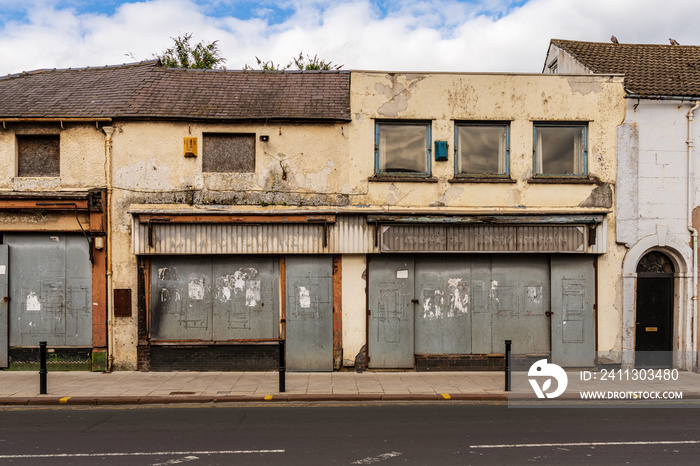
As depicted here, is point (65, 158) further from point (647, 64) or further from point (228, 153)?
point (647, 64)

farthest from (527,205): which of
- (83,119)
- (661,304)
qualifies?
(83,119)

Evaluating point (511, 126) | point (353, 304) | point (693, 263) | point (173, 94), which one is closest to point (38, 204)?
point (173, 94)

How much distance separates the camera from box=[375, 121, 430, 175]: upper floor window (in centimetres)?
1277

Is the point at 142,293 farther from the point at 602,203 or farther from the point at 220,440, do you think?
the point at 602,203

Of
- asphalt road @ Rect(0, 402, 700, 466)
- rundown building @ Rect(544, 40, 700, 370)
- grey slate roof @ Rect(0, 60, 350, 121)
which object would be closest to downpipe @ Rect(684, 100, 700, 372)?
rundown building @ Rect(544, 40, 700, 370)

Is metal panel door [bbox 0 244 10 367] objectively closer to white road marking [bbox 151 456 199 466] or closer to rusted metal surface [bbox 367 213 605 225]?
white road marking [bbox 151 456 199 466]

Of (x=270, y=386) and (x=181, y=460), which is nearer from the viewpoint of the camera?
(x=181, y=460)

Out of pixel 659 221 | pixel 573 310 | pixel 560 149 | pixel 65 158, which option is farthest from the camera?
pixel 560 149

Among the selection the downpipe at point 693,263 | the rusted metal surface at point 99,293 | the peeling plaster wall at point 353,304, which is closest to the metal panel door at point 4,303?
the rusted metal surface at point 99,293

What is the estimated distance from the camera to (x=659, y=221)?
42.4 feet

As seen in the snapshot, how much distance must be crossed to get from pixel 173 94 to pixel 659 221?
1216 cm

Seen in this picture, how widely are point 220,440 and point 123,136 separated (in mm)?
7941

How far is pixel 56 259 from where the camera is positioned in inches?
488

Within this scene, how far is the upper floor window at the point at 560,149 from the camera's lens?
12930 millimetres
